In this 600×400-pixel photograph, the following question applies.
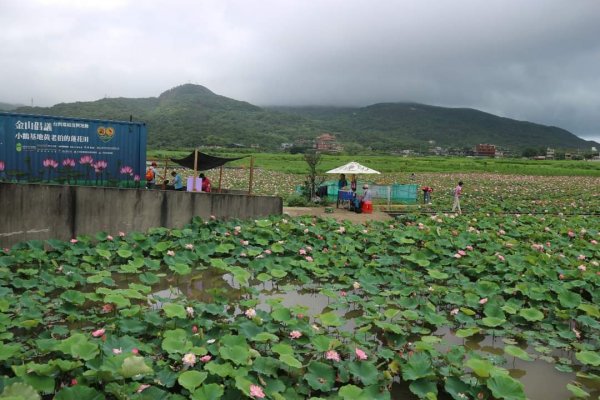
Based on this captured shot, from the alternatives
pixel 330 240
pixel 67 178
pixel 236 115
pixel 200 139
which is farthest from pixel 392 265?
pixel 236 115

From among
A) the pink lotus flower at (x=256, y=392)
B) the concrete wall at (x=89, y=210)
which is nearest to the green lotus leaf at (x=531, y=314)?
the pink lotus flower at (x=256, y=392)

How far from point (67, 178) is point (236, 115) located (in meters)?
165

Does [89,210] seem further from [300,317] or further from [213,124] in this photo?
[213,124]

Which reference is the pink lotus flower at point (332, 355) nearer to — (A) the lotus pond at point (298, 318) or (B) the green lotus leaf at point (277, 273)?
(A) the lotus pond at point (298, 318)

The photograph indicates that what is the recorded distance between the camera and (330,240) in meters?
9.31

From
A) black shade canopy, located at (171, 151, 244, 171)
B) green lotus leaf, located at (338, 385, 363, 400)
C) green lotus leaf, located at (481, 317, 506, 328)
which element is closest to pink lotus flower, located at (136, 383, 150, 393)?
green lotus leaf, located at (338, 385, 363, 400)

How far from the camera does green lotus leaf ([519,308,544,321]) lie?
5.50 meters

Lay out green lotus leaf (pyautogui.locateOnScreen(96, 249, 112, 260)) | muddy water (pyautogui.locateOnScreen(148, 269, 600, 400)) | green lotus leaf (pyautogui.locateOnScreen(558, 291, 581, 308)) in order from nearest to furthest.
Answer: muddy water (pyautogui.locateOnScreen(148, 269, 600, 400)) < green lotus leaf (pyautogui.locateOnScreen(558, 291, 581, 308)) < green lotus leaf (pyautogui.locateOnScreen(96, 249, 112, 260))

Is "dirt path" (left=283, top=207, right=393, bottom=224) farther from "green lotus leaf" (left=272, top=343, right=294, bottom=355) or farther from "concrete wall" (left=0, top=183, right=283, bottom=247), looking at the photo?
"green lotus leaf" (left=272, top=343, right=294, bottom=355)

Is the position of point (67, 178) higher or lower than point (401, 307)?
higher

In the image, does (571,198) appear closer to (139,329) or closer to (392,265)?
(392,265)

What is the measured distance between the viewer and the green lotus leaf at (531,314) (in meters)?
Answer: 5.50

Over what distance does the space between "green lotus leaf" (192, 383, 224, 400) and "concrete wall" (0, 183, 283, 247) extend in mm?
6489

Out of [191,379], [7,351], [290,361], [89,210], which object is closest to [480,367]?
[290,361]
